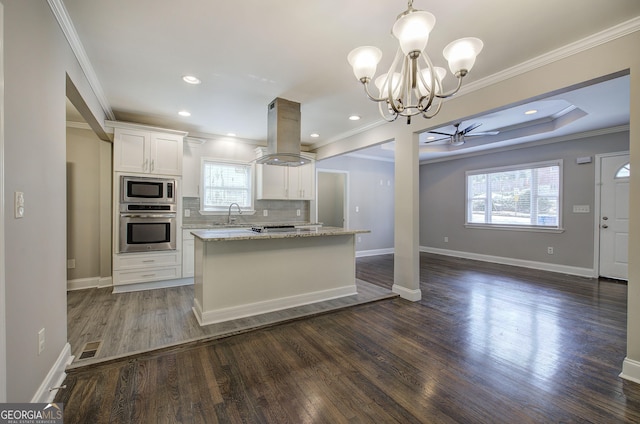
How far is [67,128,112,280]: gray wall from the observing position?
13.5 feet

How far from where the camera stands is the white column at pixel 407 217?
365cm

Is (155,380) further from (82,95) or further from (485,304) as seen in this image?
(485,304)

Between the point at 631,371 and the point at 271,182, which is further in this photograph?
the point at 271,182

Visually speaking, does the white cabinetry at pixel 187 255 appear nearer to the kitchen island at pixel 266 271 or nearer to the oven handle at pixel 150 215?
the oven handle at pixel 150 215

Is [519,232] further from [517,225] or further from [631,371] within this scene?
[631,371]

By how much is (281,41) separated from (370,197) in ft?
17.3

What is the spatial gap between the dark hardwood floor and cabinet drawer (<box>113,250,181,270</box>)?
2176 mm

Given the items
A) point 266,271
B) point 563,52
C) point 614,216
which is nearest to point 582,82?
point 563,52

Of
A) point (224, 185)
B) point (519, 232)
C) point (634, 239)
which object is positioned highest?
point (224, 185)

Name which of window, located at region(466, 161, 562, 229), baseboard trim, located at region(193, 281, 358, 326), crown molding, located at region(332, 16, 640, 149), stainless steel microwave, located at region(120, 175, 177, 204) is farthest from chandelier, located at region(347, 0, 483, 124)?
window, located at region(466, 161, 562, 229)

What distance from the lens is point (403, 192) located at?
12.3 ft

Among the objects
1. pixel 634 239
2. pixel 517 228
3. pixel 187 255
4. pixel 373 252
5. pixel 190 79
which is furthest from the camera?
pixel 373 252

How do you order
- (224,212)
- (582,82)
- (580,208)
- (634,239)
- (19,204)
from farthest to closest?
(224,212) < (580,208) < (582,82) < (634,239) < (19,204)

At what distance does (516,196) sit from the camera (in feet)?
19.2
